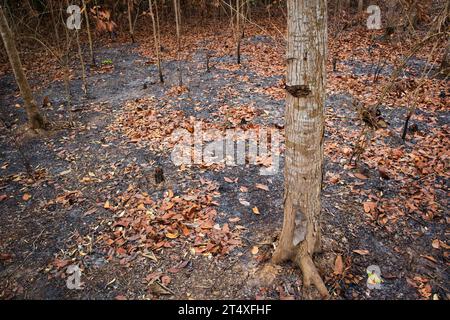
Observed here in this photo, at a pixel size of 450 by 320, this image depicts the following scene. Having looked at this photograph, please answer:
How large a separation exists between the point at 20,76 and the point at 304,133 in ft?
21.0

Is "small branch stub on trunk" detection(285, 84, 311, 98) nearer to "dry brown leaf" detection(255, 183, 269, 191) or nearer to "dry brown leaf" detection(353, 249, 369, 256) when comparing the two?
"dry brown leaf" detection(353, 249, 369, 256)

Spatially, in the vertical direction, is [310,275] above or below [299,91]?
below

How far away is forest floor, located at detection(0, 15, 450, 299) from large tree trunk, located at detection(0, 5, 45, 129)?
16.8 inches

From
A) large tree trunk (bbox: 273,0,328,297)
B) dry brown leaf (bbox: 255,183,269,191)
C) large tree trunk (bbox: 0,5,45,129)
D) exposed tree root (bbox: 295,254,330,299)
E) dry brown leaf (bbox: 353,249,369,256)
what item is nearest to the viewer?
large tree trunk (bbox: 273,0,328,297)

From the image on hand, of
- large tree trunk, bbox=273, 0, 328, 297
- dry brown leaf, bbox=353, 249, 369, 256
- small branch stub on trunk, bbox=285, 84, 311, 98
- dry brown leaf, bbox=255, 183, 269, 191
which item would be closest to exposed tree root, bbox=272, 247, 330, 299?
large tree trunk, bbox=273, 0, 328, 297

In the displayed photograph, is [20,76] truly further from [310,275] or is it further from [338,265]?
[338,265]

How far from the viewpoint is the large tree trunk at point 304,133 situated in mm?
2246

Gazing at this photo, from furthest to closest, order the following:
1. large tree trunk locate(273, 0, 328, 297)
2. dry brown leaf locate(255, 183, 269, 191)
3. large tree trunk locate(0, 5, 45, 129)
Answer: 1. large tree trunk locate(0, 5, 45, 129)
2. dry brown leaf locate(255, 183, 269, 191)
3. large tree trunk locate(273, 0, 328, 297)

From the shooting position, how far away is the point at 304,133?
8.42 feet

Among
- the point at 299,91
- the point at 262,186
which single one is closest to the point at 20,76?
the point at 262,186

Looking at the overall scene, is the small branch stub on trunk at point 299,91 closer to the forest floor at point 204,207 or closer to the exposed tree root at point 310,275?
the exposed tree root at point 310,275

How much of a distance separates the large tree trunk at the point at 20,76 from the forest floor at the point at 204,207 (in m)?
0.43

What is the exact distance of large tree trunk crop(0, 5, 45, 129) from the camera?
19.1 feet

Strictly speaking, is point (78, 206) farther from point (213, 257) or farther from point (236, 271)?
point (236, 271)
